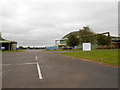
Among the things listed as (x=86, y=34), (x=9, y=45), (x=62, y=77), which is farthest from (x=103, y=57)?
(x=9, y=45)

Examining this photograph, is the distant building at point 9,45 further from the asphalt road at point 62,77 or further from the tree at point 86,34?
the asphalt road at point 62,77

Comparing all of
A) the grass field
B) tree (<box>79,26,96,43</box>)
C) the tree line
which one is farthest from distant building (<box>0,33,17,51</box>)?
the grass field

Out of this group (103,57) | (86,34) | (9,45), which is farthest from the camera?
(9,45)

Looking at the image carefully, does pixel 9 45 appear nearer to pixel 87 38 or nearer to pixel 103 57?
pixel 87 38

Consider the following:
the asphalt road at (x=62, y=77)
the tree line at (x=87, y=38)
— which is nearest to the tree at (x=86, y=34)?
the tree line at (x=87, y=38)

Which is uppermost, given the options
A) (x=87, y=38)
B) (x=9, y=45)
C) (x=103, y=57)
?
(x=87, y=38)

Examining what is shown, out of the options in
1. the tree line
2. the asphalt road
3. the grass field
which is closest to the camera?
the asphalt road

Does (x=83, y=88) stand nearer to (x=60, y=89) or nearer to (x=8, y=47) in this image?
(x=60, y=89)

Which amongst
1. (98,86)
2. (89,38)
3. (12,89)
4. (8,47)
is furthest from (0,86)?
(8,47)

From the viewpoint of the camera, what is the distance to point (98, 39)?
55.5 meters

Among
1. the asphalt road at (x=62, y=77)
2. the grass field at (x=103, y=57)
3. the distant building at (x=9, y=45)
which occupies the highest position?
the distant building at (x=9, y=45)

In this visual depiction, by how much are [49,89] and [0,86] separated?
2340mm

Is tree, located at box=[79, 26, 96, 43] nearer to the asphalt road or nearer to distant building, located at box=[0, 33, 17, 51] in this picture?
distant building, located at box=[0, 33, 17, 51]

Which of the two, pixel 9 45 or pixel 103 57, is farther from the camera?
pixel 9 45
